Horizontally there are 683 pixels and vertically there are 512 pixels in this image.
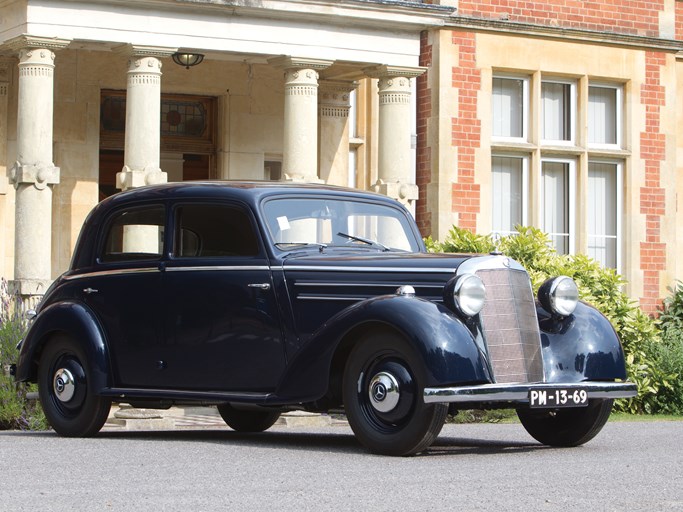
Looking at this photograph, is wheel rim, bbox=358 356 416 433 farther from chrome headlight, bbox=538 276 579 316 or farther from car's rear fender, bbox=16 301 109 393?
car's rear fender, bbox=16 301 109 393

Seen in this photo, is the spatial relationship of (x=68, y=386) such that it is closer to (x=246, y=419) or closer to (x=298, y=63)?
(x=246, y=419)

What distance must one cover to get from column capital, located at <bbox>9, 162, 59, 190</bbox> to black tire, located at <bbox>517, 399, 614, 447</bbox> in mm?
8093

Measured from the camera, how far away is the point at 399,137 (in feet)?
60.9

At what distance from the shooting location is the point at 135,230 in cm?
1092

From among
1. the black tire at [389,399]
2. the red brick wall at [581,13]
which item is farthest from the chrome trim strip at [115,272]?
the red brick wall at [581,13]

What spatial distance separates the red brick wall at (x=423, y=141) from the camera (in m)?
20.5

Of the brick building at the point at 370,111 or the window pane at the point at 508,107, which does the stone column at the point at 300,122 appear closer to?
the brick building at the point at 370,111

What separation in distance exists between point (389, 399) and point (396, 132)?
10.2m

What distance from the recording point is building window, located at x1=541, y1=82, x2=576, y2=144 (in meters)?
21.3

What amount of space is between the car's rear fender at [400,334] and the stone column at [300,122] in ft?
28.3

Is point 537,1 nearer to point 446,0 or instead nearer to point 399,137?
point 446,0

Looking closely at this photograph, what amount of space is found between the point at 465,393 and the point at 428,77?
40.9 feet

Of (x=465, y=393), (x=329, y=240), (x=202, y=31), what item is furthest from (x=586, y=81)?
(x=465, y=393)

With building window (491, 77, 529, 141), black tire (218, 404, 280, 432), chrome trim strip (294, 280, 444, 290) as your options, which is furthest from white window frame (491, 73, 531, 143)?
chrome trim strip (294, 280, 444, 290)
